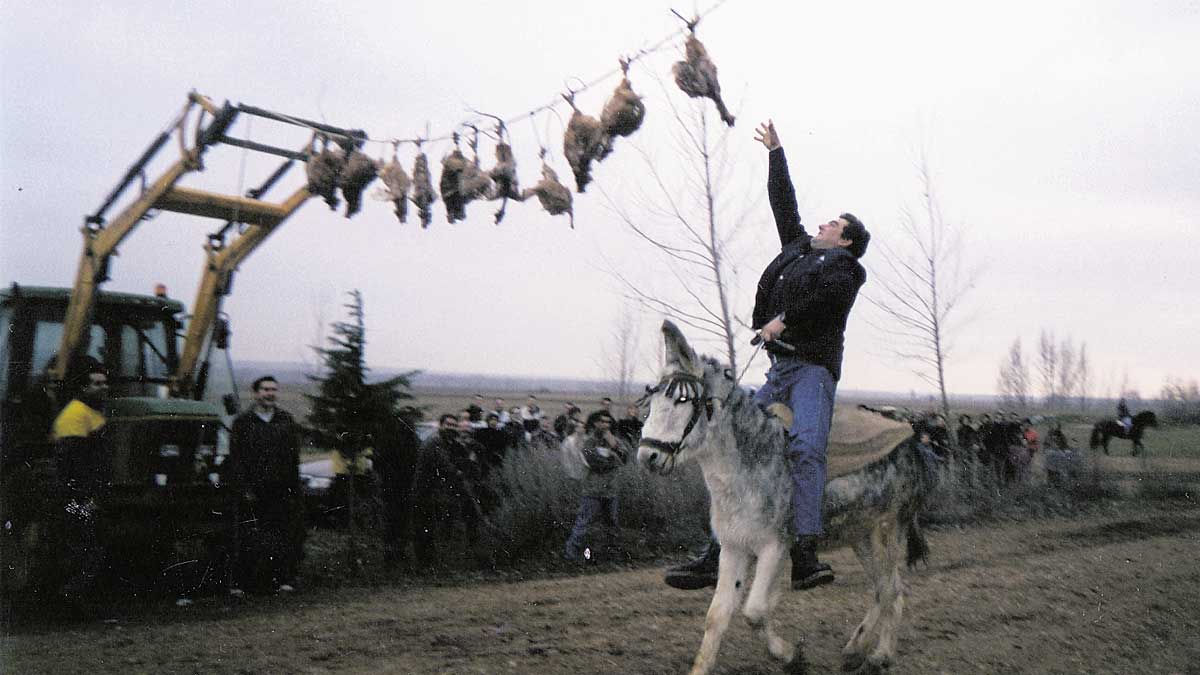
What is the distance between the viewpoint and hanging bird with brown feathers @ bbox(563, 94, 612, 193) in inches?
316

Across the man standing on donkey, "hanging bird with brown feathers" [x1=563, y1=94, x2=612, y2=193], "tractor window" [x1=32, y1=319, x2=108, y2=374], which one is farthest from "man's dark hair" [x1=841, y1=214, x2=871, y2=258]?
"tractor window" [x1=32, y1=319, x2=108, y2=374]

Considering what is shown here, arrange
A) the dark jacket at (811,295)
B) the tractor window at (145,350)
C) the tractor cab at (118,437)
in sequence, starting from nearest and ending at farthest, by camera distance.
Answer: the dark jacket at (811,295) < the tractor cab at (118,437) < the tractor window at (145,350)

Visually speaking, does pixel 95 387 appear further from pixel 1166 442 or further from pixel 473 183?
pixel 1166 442

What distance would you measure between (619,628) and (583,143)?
163 inches

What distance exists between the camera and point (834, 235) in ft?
23.9

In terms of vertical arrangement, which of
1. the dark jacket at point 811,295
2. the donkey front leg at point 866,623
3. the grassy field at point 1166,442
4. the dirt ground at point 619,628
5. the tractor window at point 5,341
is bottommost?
the dirt ground at point 619,628

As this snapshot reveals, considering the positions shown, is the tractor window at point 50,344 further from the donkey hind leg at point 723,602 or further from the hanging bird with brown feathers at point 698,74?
the donkey hind leg at point 723,602

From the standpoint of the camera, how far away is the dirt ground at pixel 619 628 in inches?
297

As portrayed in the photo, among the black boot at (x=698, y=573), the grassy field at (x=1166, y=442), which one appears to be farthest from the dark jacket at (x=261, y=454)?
the grassy field at (x=1166, y=442)

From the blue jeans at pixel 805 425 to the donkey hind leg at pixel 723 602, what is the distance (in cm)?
45

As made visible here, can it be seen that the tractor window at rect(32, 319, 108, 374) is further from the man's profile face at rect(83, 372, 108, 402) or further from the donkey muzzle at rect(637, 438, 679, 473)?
the donkey muzzle at rect(637, 438, 679, 473)

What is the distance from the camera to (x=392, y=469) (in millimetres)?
13688

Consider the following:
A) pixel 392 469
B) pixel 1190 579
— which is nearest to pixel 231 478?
pixel 392 469

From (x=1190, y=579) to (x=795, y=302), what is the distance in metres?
7.57
